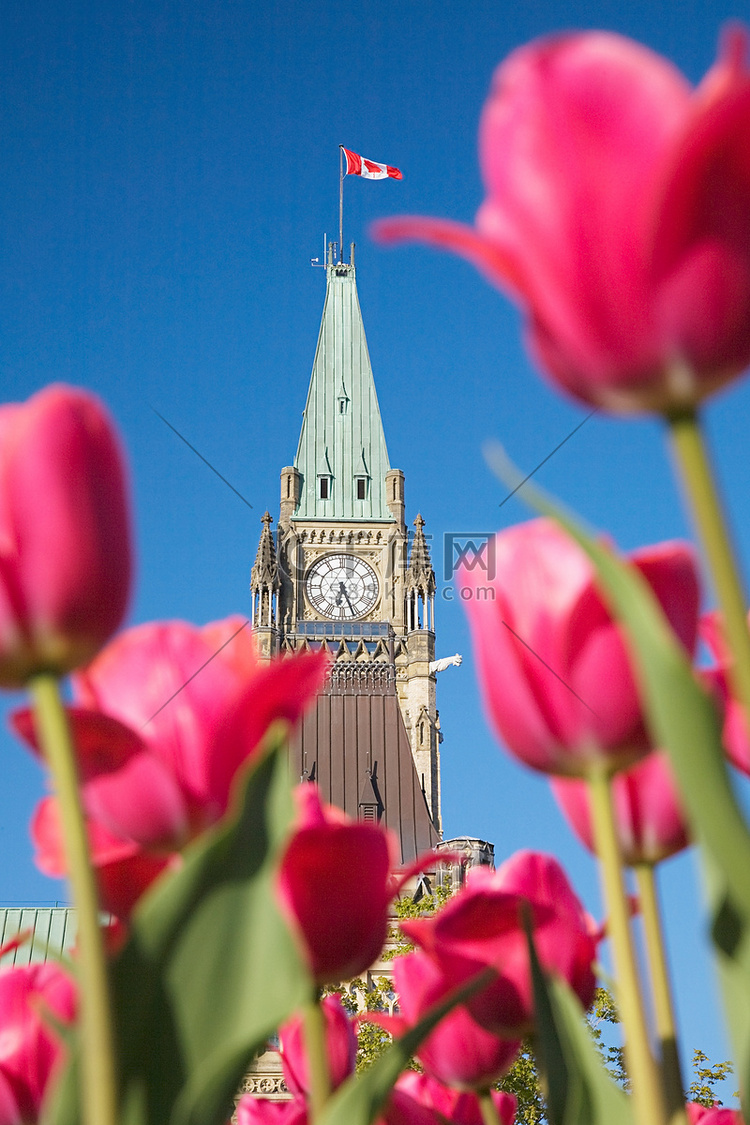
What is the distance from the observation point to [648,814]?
1157mm

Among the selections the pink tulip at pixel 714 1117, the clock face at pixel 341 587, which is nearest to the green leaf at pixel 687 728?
the pink tulip at pixel 714 1117

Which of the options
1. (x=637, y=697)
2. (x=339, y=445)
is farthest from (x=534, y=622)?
(x=339, y=445)

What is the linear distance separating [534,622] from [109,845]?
503mm

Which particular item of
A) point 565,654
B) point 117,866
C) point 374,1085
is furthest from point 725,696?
point 117,866

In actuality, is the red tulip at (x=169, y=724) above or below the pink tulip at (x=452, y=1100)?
above

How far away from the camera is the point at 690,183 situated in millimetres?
753

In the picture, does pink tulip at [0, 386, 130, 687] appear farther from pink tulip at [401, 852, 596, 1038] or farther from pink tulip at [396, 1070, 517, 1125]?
pink tulip at [396, 1070, 517, 1125]

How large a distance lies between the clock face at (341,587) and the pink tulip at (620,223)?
5395 cm

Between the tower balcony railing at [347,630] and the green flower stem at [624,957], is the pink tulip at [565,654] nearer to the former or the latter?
the green flower stem at [624,957]

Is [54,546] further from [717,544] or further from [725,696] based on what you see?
[725,696]

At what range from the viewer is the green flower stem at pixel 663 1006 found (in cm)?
102

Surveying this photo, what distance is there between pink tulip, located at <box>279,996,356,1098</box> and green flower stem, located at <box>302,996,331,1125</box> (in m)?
0.41

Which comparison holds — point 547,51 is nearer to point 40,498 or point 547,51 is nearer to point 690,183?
point 690,183

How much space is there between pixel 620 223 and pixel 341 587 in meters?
55.1
